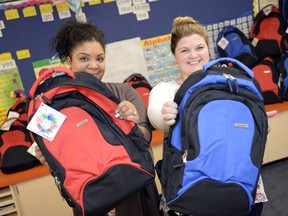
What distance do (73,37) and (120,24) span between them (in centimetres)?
129

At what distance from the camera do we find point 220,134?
0.86 meters

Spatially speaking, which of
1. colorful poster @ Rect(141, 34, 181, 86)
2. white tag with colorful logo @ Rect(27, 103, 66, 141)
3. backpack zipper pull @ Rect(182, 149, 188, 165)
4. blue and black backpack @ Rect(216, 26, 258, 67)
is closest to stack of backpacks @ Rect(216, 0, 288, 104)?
blue and black backpack @ Rect(216, 26, 258, 67)

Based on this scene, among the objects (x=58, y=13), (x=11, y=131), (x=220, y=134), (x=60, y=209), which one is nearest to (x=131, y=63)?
(x=58, y=13)

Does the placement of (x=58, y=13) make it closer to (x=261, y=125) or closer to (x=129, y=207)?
(x=129, y=207)

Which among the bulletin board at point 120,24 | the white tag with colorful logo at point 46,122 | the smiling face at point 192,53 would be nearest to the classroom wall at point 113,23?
the bulletin board at point 120,24

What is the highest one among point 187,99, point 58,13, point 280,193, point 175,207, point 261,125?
point 58,13

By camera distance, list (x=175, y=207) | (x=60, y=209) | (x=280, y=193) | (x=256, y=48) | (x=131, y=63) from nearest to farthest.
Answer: (x=175, y=207), (x=60, y=209), (x=280, y=193), (x=131, y=63), (x=256, y=48)

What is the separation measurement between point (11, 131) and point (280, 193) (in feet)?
6.65

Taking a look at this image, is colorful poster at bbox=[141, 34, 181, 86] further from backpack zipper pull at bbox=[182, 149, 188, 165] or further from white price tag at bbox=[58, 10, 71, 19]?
backpack zipper pull at bbox=[182, 149, 188, 165]

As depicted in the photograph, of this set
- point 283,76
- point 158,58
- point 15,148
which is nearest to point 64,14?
point 158,58

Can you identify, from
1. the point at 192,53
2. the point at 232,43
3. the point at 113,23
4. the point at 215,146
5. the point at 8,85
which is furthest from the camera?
the point at 232,43

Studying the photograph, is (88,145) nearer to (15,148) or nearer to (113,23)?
(15,148)

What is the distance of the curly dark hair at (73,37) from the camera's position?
118 centimetres

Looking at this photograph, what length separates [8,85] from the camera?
7.22 ft
